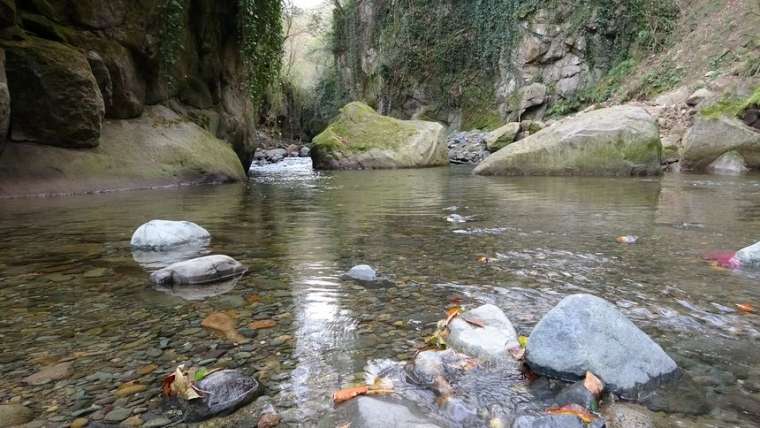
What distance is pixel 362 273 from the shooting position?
2748 mm

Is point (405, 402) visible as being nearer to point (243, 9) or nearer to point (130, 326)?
point (130, 326)

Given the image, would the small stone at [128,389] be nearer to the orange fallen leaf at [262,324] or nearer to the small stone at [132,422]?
the small stone at [132,422]

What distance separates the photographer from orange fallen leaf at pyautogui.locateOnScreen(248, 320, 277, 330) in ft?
6.82

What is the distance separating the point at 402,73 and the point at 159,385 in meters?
24.9

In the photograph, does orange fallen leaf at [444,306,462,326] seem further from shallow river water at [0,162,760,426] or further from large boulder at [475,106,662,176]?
large boulder at [475,106,662,176]

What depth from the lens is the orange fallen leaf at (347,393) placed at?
1.49 m

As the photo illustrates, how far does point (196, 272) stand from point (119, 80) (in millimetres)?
6760

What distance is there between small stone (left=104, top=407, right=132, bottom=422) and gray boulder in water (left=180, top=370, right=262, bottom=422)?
148 millimetres

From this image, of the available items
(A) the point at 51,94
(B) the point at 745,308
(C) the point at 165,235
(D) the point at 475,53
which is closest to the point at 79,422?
(C) the point at 165,235

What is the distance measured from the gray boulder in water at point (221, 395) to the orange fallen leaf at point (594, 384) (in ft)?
3.15

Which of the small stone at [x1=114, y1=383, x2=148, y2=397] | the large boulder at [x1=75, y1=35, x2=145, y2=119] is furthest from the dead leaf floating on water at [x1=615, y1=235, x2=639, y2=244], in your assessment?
the large boulder at [x1=75, y1=35, x2=145, y2=119]

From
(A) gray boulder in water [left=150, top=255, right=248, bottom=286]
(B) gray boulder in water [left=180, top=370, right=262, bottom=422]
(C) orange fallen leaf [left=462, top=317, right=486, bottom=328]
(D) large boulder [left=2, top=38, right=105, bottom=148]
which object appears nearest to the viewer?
(B) gray boulder in water [left=180, top=370, right=262, bottom=422]

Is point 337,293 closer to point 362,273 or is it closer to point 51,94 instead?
point 362,273


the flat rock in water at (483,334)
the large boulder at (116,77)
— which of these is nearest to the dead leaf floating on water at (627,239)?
the flat rock in water at (483,334)
